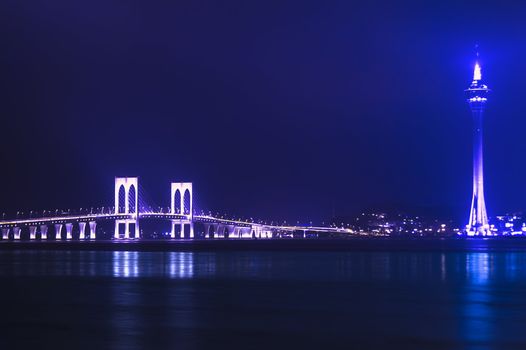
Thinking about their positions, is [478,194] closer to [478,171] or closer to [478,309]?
[478,171]

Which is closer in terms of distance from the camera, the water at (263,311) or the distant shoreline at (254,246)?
the water at (263,311)

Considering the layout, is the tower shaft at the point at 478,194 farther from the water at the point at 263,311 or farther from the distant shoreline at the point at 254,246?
the water at the point at 263,311

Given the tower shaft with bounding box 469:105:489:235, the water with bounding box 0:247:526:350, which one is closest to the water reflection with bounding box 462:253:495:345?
the water with bounding box 0:247:526:350

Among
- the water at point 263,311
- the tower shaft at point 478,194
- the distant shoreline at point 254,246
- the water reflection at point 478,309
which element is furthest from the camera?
the tower shaft at point 478,194

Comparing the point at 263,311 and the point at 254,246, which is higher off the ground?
the point at 263,311

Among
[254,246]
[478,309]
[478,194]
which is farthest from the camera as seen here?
[478,194]

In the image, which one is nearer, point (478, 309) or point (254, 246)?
point (478, 309)

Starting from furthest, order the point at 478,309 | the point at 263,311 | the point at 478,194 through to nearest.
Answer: the point at 478,194
the point at 478,309
the point at 263,311

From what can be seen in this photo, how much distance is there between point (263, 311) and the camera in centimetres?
1775

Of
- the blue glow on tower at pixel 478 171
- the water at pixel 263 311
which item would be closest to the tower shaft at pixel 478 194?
the blue glow on tower at pixel 478 171

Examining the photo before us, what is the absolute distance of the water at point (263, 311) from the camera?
532 inches

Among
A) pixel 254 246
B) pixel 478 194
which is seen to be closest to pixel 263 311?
pixel 254 246

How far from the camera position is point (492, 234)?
132125 millimetres

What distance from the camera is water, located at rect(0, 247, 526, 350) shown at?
44.3 ft
